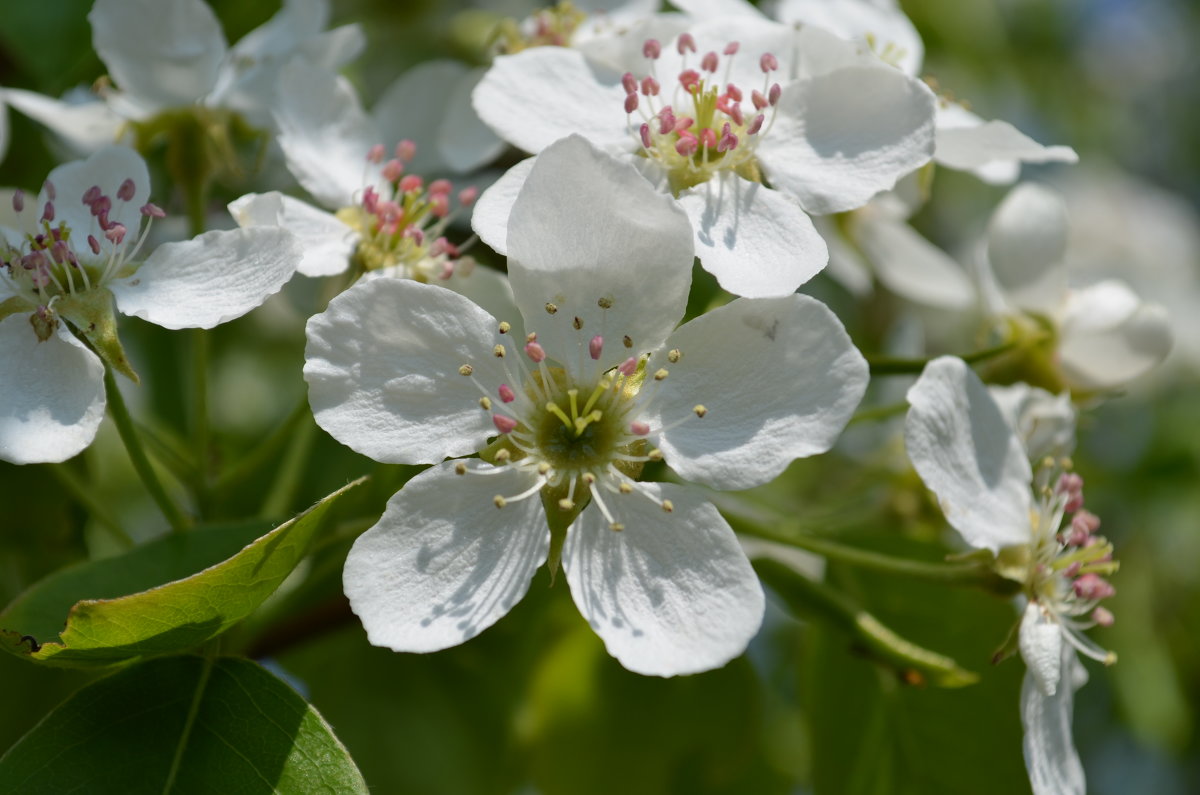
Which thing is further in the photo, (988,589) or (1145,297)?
(1145,297)

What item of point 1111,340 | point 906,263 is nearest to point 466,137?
point 906,263

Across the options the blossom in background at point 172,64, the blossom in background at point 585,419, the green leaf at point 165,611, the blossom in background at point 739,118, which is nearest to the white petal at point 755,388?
the blossom in background at point 585,419

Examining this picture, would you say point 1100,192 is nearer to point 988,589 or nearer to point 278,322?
point 278,322

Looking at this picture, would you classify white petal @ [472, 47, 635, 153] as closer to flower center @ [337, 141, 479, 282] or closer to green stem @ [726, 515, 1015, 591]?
flower center @ [337, 141, 479, 282]

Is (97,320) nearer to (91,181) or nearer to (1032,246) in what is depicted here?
(91,181)

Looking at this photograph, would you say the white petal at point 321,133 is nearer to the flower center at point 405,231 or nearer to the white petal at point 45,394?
the flower center at point 405,231

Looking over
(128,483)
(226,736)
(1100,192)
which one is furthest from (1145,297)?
(226,736)
